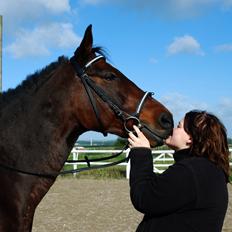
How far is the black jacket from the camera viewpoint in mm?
2549

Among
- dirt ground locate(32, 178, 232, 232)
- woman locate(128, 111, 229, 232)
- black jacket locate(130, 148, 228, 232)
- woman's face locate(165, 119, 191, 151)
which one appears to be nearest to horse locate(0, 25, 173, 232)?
woman's face locate(165, 119, 191, 151)

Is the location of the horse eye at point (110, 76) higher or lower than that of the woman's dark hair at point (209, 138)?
higher

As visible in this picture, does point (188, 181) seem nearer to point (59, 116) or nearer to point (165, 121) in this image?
point (165, 121)

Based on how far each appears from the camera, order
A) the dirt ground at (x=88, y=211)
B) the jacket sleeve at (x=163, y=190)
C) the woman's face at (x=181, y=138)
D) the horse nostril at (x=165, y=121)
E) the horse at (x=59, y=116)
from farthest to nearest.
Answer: the dirt ground at (x=88, y=211) < the horse nostril at (x=165, y=121) < the horse at (x=59, y=116) < the woman's face at (x=181, y=138) < the jacket sleeve at (x=163, y=190)

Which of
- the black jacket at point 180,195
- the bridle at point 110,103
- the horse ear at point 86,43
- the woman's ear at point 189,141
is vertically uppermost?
the horse ear at point 86,43

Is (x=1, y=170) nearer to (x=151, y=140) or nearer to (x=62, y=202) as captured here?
(x=151, y=140)

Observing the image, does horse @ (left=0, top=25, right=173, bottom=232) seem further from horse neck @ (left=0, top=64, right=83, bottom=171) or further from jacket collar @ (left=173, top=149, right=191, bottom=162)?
jacket collar @ (left=173, top=149, right=191, bottom=162)

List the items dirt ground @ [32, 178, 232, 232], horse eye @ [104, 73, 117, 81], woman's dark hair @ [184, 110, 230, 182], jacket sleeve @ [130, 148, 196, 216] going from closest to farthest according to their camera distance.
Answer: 1. jacket sleeve @ [130, 148, 196, 216]
2. woman's dark hair @ [184, 110, 230, 182]
3. horse eye @ [104, 73, 117, 81]
4. dirt ground @ [32, 178, 232, 232]

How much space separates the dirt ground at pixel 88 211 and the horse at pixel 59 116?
17.3 ft

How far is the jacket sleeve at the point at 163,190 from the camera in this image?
100.0 inches

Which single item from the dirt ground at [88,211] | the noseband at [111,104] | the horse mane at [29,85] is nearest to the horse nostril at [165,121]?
the noseband at [111,104]

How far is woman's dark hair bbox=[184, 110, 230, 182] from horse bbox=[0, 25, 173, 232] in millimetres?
740

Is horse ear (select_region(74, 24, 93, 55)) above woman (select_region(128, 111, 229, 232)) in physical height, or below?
above

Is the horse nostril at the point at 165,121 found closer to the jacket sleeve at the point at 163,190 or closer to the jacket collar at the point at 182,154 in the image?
the jacket collar at the point at 182,154
